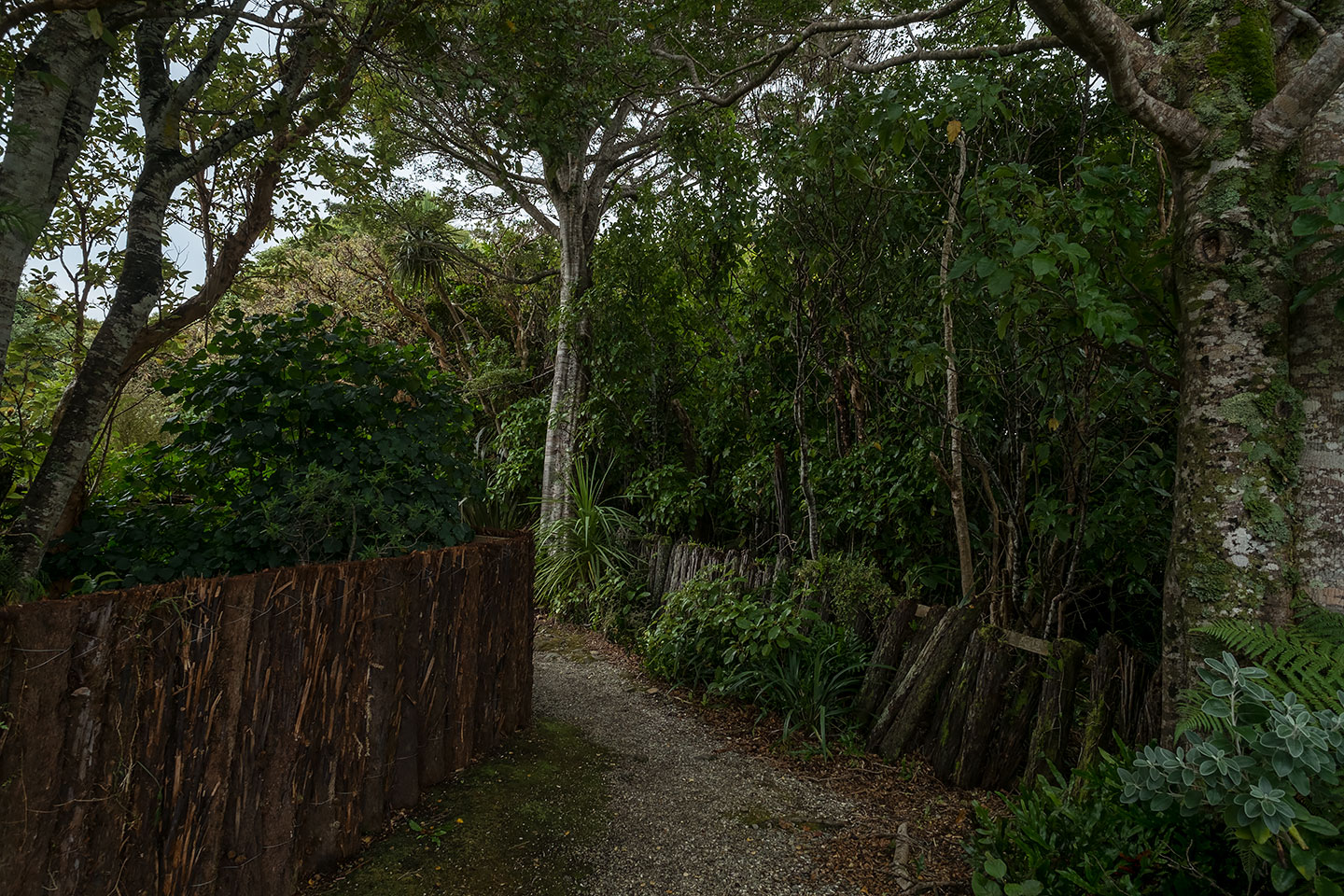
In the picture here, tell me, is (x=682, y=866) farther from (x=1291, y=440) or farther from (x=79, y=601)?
(x=1291, y=440)

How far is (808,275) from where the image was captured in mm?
5094

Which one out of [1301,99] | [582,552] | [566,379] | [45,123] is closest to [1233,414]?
[1301,99]

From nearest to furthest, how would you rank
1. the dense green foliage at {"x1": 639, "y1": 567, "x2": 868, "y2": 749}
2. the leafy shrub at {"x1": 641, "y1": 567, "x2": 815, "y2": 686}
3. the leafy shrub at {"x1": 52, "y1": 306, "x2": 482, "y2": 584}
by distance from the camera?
1. the leafy shrub at {"x1": 52, "y1": 306, "x2": 482, "y2": 584}
2. the dense green foliage at {"x1": 639, "y1": 567, "x2": 868, "y2": 749}
3. the leafy shrub at {"x1": 641, "y1": 567, "x2": 815, "y2": 686}

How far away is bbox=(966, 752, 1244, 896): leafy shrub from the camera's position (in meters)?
2.01

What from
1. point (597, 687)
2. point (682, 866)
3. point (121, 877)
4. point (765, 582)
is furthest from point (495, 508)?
point (121, 877)

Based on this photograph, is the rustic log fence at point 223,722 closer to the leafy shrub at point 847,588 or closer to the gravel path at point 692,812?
the gravel path at point 692,812

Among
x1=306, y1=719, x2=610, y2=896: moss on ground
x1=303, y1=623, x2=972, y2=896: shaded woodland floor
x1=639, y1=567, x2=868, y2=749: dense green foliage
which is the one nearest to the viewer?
x1=306, y1=719, x2=610, y2=896: moss on ground

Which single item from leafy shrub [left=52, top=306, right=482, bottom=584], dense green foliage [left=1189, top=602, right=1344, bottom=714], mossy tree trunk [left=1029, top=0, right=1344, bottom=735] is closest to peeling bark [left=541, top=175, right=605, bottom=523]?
leafy shrub [left=52, top=306, right=482, bottom=584]

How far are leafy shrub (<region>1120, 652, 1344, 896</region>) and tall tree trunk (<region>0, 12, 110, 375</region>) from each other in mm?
3782

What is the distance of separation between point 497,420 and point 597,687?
4812 mm

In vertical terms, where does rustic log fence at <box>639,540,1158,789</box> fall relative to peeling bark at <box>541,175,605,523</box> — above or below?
below

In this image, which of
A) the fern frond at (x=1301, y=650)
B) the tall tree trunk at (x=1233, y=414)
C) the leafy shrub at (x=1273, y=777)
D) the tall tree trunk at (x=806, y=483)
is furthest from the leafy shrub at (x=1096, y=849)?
the tall tree trunk at (x=806, y=483)

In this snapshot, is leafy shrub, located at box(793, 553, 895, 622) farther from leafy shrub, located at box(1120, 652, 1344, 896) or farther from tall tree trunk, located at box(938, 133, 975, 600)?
leafy shrub, located at box(1120, 652, 1344, 896)

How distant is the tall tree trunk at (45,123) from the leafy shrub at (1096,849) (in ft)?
12.8
